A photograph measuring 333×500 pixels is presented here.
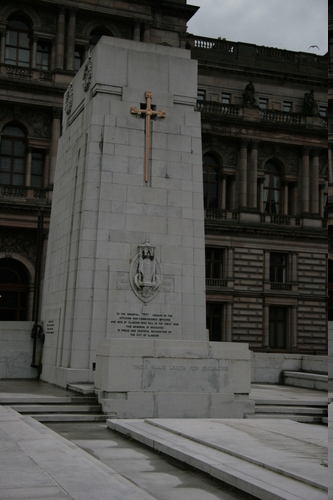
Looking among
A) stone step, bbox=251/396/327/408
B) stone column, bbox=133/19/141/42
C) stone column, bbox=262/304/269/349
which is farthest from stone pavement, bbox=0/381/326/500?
stone column, bbox=133/19/141/42

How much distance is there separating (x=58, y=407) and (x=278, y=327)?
38.2 m

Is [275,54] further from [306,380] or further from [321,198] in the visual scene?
[306,380]

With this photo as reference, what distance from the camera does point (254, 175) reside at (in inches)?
2055

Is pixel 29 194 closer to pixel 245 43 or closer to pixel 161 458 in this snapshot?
pixel 245 43

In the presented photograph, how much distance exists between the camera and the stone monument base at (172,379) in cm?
1406

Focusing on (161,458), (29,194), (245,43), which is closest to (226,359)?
(161,458)

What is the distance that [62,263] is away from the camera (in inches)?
792

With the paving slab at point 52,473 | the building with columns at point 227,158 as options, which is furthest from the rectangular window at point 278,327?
the paving slab at point 52,473

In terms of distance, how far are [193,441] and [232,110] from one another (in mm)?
44896

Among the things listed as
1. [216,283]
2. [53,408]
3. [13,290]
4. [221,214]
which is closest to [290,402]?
[53,408]

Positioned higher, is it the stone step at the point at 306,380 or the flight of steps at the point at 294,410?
the stone step at the point at 306,380

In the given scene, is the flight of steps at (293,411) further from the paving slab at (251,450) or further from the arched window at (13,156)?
the arched window at (13,156)

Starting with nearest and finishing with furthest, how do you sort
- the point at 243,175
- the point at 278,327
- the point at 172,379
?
the point at 172,379 < the point at 278,327 < the point at 243,175

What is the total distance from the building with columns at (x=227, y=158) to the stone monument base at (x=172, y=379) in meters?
28.9
